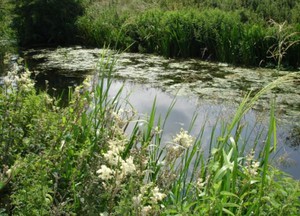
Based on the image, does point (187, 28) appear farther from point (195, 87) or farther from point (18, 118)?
point (18, 118)

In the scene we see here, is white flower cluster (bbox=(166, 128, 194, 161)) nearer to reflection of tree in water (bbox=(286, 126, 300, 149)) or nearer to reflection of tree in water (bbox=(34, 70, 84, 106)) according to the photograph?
reflection of tree in water (bbox=(286, 126, 300, 149))

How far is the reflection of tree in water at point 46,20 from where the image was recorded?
1366 centimetres

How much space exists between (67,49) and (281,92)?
730 centimetres

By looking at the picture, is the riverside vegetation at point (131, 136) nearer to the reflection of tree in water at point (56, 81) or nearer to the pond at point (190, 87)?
the pond at point (190, 87)

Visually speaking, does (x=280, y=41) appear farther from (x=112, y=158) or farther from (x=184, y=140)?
(x=112, y=158)

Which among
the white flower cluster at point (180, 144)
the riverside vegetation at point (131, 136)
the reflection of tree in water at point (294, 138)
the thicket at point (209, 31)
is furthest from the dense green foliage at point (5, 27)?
the white flower cluster at point (180, 144)

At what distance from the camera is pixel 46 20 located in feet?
45.0

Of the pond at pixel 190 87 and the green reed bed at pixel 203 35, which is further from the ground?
the green reed bed at pixel 203 35

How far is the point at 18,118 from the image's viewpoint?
3117 millimetres

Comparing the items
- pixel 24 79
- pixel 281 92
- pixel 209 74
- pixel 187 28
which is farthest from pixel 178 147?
pixel 187 28

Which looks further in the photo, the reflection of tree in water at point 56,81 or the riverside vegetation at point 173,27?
the riverside vegetation at point 173,27

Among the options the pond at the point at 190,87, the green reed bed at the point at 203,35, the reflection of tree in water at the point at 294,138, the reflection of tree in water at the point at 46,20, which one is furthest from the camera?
the reflection of tree in water at the point at 46,20

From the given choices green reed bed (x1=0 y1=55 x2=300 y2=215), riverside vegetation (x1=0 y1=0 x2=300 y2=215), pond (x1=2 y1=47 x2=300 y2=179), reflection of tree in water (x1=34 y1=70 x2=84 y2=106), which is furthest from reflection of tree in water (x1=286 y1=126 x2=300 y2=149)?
reflection of tree in water (x1=34 y1=70 x2=84 y2=106)

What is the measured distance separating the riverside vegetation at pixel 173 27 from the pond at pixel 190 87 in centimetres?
51
